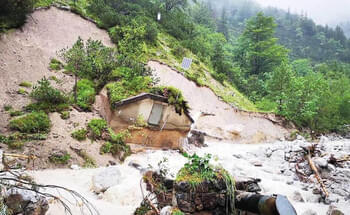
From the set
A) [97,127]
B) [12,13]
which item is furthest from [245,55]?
[97,127]

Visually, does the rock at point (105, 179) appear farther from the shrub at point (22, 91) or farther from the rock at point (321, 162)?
the rock at point (321, 162)

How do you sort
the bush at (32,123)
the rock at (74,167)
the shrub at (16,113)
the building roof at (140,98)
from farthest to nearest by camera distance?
1. the building roof at (140,98)
2. the shrub at (16,113)
3. the bush at (32,123)
4. the rock at (74,167)

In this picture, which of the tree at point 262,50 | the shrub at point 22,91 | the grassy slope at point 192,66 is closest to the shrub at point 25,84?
the shrub at point 22,91

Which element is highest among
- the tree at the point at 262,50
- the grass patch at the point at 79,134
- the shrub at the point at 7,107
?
the tree at the point at 262,50

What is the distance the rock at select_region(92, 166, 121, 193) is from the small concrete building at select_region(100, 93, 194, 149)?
3.52 meters

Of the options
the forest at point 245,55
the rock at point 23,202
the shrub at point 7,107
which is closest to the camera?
the rock at point 23,202

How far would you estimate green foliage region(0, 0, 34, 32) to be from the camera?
12.9 metres

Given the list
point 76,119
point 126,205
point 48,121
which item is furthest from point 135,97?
point 126,205

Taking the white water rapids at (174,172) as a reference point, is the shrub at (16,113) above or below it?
above

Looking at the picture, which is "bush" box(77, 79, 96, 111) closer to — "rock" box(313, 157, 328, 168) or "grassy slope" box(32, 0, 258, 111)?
"grassy slope" box(32, 0, 258, 111)

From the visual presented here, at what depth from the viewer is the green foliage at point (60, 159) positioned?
731cm

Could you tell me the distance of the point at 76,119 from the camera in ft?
31.4

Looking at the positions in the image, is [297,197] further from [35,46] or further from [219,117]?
[35,46]

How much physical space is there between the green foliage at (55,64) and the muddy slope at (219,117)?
18.4ft
